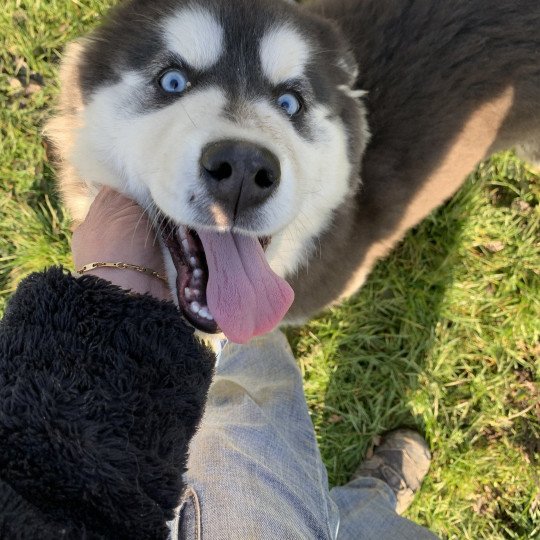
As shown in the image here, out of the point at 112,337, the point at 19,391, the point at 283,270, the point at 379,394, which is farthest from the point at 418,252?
the point at 19,391

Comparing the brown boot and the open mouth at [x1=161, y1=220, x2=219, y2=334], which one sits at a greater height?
the open mouth at [x1=161, y1=220, x2=219, y2=334]

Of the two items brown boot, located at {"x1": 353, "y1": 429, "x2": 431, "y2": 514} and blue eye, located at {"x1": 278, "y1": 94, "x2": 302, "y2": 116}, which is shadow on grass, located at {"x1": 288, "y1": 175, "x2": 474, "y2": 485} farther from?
blue eye, located at {"x1": 278, "y1": 94, "x2": 302, "y2": 116}

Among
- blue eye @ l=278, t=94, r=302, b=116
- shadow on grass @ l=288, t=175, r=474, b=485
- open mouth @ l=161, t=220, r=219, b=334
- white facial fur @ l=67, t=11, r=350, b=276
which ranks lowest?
shadow on grass @ l=288, t=175, r=474, b=485

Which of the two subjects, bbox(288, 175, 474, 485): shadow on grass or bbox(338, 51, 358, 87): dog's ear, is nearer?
bbox(338, 51, 358, 87): dog's ear

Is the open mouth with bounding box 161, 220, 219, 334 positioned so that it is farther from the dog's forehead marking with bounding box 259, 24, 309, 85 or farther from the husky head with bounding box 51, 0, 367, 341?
the dog's forehead marking with bounding box 259, 24, 309, 85

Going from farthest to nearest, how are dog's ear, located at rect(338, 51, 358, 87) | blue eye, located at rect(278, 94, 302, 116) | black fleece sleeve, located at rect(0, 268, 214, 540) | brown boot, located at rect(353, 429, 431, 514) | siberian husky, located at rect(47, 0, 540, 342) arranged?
brown boot, located at rect(353, 429, 431, 514)
dog's ear, located at rect(338, 51, 358, 87)
blue eye, located at rect(278, 94, 302, 116)
siberian husky, located at rect(47, 0, 540, 342)
black fleece sleeve, located at rect(0, 268, 214, 540)

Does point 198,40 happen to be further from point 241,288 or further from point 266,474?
point 266,474

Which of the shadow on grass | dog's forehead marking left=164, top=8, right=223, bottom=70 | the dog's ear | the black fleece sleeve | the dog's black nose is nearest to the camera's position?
the black fleece sleeve

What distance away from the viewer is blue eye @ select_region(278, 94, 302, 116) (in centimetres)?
189

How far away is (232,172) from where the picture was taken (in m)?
1.48

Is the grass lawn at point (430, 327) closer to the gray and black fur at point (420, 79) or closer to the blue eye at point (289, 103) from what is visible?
the gray and black fur at point (420, 79)

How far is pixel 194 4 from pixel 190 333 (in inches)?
44.7

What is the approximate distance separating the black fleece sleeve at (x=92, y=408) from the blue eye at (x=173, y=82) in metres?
0.73

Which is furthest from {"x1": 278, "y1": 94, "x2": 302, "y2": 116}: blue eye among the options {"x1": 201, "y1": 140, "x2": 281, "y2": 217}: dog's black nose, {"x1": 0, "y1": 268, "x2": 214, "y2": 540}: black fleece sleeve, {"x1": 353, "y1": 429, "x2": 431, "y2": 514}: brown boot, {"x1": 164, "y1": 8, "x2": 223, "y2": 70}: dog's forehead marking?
{"x1": 353, "y1": 429, "x2": 431, "y2": 514}: brown boot
